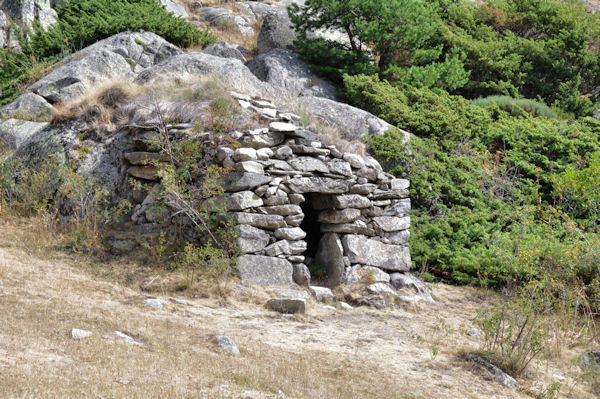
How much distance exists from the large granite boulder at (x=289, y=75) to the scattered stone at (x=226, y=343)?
7.77 meters

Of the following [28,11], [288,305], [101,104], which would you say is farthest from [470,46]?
[28,11]

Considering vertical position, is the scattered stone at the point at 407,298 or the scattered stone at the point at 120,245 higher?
the scattered stone at the point at 120,245

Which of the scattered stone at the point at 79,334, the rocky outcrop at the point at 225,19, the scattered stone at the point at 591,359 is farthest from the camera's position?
the rocky outcrop at the point at 225,19

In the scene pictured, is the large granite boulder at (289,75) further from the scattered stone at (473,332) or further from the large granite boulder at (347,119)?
the scattered stone at (473,332)

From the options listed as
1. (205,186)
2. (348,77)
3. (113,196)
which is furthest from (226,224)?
(348,77)

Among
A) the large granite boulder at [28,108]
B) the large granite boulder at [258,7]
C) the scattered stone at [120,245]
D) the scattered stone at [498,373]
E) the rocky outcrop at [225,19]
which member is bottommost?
the scattered stone at [498,373]

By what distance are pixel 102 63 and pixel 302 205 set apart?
5.89 m

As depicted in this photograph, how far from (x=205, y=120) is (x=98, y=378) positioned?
198 inches

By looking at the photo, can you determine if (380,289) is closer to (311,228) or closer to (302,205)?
(311,228)

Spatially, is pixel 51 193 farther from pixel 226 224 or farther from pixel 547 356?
pixel 547 356

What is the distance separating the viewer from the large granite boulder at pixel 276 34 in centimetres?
1434

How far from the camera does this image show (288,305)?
641cm

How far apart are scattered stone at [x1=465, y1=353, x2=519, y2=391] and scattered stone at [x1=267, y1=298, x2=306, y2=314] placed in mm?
1987

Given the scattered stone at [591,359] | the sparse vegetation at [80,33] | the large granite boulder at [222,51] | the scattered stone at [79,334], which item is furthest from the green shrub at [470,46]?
the scattered stone at [79,334]
